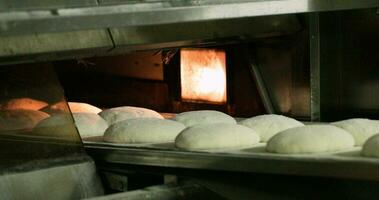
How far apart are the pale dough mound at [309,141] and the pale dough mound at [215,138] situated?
0.14 meters

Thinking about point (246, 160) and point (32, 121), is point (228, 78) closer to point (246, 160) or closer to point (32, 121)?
point (32, 121)

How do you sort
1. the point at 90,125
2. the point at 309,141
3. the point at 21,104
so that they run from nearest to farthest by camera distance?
the point at 309,141
the point at 21,104
the point at 90,125

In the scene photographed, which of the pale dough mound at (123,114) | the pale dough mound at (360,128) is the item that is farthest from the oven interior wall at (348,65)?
the pale dough mound at (123,114)

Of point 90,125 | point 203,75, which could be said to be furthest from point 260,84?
point 90,125

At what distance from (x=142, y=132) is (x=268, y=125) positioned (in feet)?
1.56

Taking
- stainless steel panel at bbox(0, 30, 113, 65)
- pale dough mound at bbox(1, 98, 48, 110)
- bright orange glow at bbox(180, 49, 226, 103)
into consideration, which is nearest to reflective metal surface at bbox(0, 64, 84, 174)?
pale dough mound at bbox(1, 98, 48, 110)

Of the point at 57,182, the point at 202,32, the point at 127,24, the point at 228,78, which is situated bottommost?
the point at 57,182

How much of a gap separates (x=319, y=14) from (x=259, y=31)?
→ 0.29 m

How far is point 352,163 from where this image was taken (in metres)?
2.35

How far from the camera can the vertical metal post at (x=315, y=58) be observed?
363cm

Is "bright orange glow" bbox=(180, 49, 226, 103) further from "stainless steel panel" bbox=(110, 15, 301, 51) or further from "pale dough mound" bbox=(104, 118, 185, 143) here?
"pale dough mound" bbox=(104, 118, 185, 143)

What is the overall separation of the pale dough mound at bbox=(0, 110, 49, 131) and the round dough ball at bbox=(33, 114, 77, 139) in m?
0.02

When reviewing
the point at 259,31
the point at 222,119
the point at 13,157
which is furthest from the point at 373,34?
the point at 13,157

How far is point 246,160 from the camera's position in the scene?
251cm
